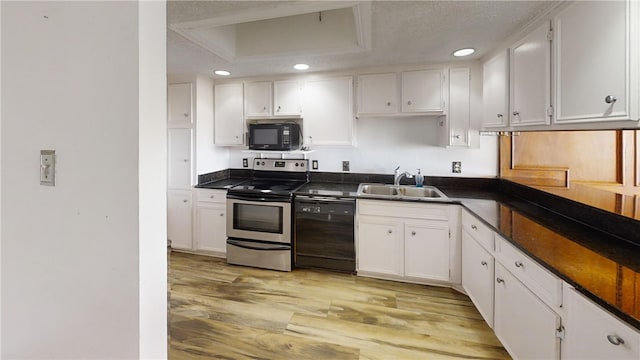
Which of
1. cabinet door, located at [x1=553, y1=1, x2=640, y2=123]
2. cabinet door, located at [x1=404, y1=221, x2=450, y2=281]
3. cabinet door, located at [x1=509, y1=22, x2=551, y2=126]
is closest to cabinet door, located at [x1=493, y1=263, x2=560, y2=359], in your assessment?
cabinet door, located at [x1=404, y1=221, x2=450, y2=281]

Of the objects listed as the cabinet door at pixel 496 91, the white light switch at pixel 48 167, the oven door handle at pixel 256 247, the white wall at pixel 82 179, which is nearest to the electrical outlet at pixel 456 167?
the cabinet door at pixel 496 91

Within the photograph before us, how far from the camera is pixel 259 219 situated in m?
3.14

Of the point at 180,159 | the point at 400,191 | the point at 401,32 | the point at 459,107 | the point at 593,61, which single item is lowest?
the point at 400,191

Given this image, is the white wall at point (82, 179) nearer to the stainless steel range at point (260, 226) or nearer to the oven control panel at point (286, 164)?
the stainless steel range at point (260, 226)

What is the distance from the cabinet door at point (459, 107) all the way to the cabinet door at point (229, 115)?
7.67 feet

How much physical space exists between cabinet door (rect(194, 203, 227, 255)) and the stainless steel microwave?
828 millimetres

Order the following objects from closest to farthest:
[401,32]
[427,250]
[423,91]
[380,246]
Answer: [401,32], [427,250], [380,246], [423,91]

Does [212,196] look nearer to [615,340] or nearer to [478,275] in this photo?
[478,275]

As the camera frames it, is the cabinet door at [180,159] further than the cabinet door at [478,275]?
Yes

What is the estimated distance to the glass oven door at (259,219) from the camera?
3047 mm

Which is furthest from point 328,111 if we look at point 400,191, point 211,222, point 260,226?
point 211,222

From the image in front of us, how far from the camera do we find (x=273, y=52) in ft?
8.79

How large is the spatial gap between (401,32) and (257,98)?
1888mm

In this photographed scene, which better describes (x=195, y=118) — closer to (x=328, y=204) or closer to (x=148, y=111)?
(x=328, y=204)
